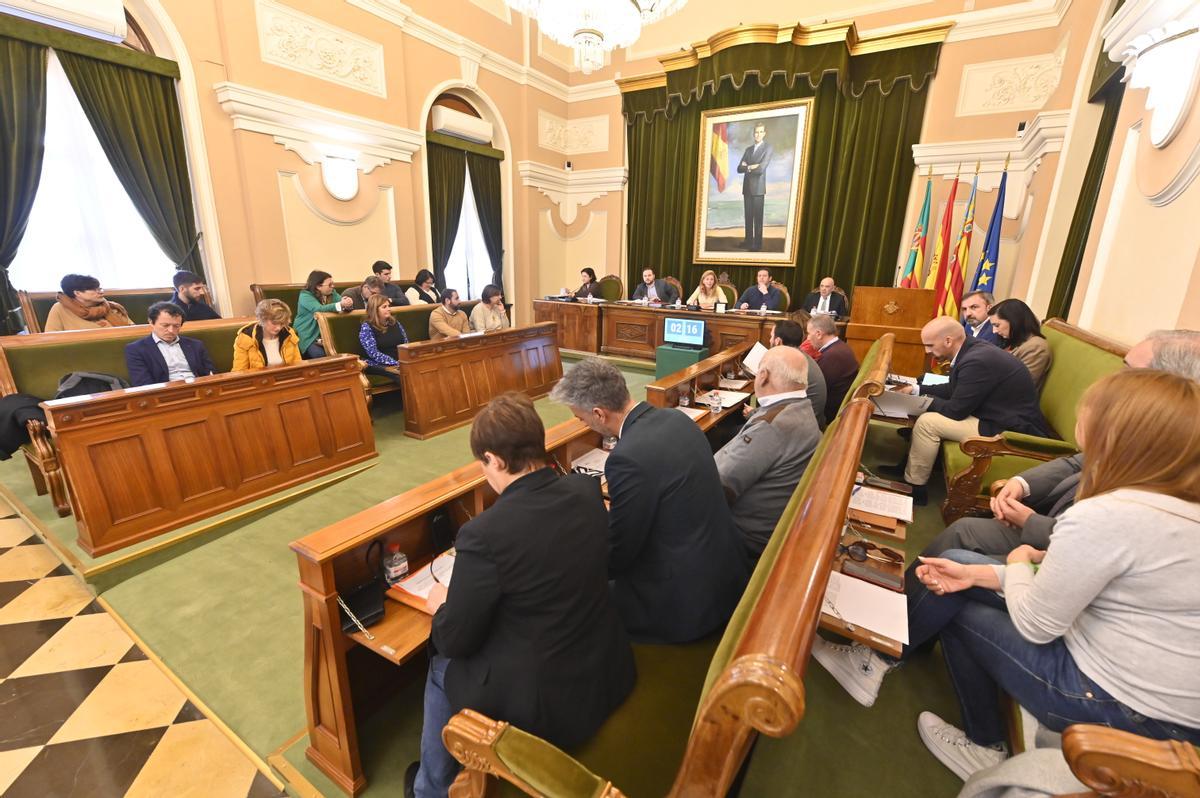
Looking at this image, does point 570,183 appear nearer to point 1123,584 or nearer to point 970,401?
point 970,401

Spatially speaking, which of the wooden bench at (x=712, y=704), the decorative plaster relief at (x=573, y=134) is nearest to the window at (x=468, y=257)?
the decorative plaster relief at (x=573, y=134)

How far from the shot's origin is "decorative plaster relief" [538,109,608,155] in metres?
9.07

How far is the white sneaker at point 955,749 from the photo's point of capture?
4.83 feet

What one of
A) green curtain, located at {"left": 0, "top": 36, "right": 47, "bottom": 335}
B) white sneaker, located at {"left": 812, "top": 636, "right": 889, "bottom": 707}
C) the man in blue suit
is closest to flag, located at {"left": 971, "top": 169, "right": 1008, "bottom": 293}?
the man in blue suit

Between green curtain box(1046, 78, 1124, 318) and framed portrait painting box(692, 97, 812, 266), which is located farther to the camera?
framed portrait painting box(692, 97, 812, 266)

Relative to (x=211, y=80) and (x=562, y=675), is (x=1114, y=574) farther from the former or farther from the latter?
(x=211, y=80)

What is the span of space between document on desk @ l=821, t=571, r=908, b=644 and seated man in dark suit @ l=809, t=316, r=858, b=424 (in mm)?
2162

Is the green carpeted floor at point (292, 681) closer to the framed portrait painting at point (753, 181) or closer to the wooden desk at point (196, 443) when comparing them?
the wooden desk at point (196, 443)

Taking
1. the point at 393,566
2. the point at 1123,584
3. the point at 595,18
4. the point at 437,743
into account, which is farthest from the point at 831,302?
the point at 437,743

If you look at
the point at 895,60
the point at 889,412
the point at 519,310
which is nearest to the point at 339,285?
the point at 519,310

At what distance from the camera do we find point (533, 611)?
1.08m

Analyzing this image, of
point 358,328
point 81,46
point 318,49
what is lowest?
point 358,328

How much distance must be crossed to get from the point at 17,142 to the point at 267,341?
3.18 meters

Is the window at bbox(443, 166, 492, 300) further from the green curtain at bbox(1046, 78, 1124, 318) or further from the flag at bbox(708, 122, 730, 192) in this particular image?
the green curtain at bbox(1046, 78, 1124, 318)
